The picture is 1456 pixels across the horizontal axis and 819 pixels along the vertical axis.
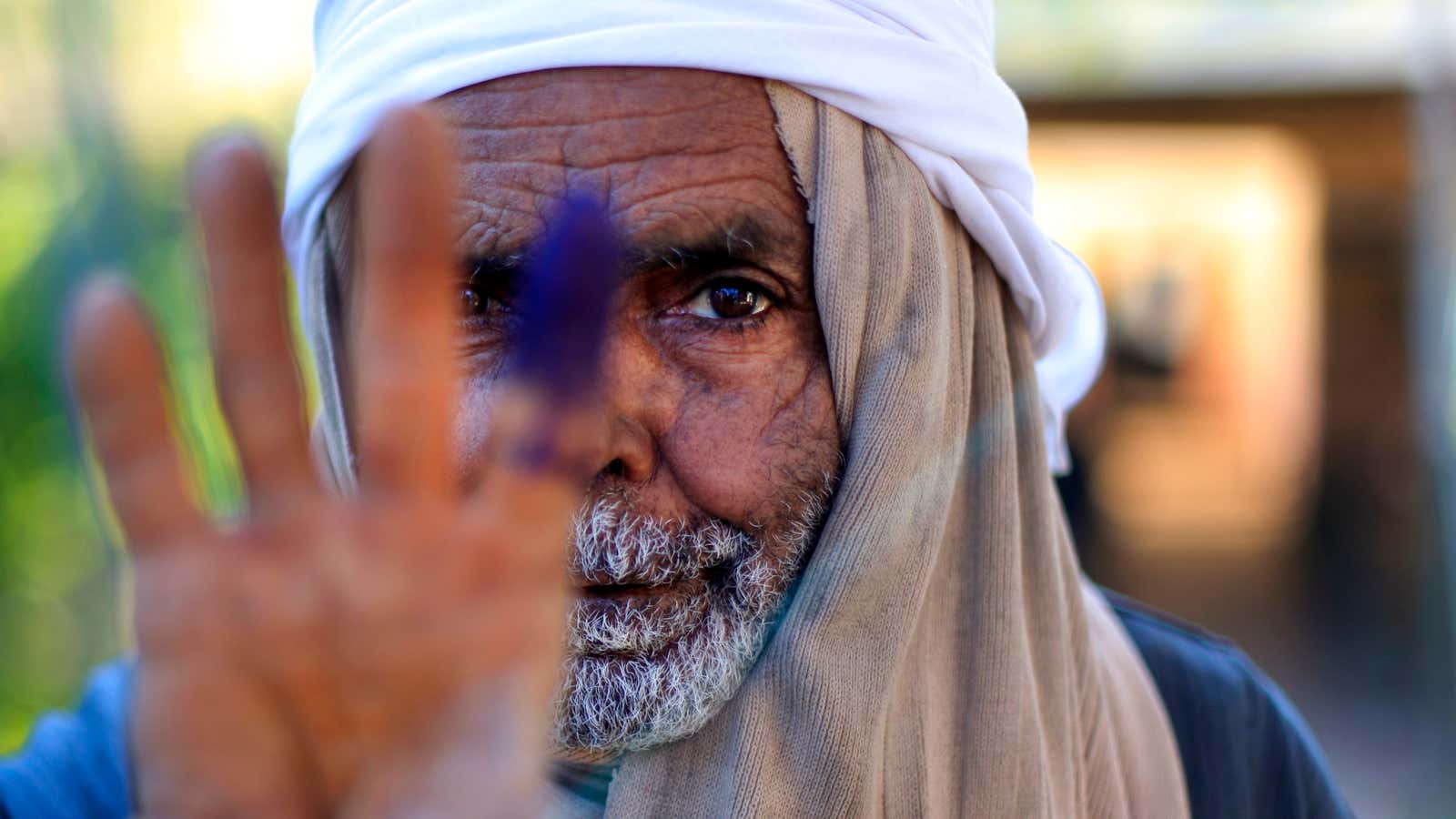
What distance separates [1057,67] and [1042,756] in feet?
18.2

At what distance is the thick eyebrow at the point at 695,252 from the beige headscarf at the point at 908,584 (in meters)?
0.08

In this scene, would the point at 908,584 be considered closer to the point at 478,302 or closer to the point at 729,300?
the point at 729,300

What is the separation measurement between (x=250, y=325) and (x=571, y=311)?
215 mm

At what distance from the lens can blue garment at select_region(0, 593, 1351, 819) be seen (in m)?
1.87

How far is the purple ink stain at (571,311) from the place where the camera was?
88 cm

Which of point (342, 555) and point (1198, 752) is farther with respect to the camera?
point (1198, 752)

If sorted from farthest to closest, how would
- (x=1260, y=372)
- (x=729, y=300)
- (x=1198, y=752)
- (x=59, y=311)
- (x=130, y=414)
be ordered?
(x=1260, y=372)
(x=59, y=311)
(x=1198, y=752)
(x=729, y=300)
(x=130, y=414)

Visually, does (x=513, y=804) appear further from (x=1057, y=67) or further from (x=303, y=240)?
(x=1057, y=67)

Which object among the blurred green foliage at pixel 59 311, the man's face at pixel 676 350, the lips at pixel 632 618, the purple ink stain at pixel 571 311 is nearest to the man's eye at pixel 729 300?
the man's face at pixel 676 350

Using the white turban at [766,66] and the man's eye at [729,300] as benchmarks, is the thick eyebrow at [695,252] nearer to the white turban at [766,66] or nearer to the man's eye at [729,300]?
the man's eye at [729,300]

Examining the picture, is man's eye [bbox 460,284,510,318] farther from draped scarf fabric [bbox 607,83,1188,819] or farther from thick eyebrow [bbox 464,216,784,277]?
draped scarf fabric [bbox 607,83,1188,819]

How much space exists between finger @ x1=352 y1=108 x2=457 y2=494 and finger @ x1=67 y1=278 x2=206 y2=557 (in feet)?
0.40

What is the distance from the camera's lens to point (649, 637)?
1.61m

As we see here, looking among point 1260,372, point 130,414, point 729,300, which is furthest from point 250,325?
point 1260,372
